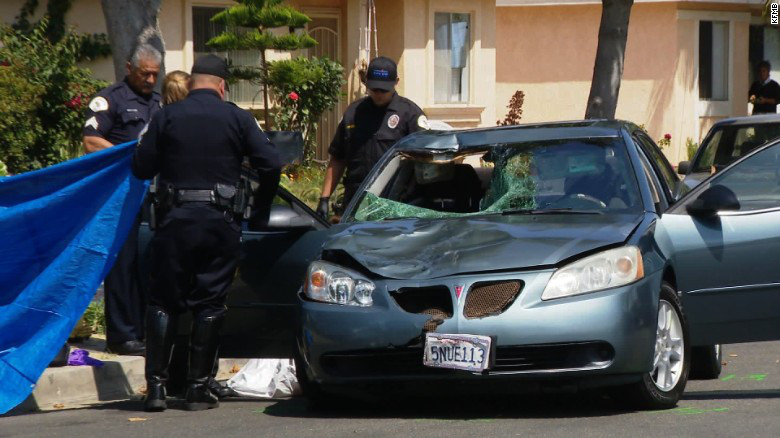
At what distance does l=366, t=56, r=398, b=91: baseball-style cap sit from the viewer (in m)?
9.78

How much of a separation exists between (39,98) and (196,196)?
10.1m

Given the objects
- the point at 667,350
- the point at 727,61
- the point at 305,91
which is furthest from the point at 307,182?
the point at 727,61

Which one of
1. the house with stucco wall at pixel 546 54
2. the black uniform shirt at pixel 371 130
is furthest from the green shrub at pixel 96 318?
the house with stucco wall at pixel 546 54

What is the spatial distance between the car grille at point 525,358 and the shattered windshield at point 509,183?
112 cm

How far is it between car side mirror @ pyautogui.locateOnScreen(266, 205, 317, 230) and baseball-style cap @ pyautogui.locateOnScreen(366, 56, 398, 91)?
2.18 metres

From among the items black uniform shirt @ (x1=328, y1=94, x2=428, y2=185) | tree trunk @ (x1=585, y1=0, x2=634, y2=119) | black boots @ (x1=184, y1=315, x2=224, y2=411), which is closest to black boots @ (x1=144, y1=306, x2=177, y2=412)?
black boots @ (x1=184, y1=315, x2=224, y2=411)

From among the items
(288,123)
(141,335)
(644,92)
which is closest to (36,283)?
(141,335)

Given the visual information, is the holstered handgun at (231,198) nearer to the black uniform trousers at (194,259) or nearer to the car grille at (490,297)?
the black uniform trousers at (194,259)

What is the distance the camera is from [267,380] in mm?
8406

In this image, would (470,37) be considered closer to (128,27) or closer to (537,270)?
(128,27)

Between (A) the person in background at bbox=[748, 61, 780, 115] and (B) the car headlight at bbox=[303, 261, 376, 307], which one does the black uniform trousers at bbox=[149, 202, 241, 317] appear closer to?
(B) the car headlight at bbox=[303, 261, 376, 307]

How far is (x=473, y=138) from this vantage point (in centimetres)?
840

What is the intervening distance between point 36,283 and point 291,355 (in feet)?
4.91

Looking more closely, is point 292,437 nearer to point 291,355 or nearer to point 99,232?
point 291,355
